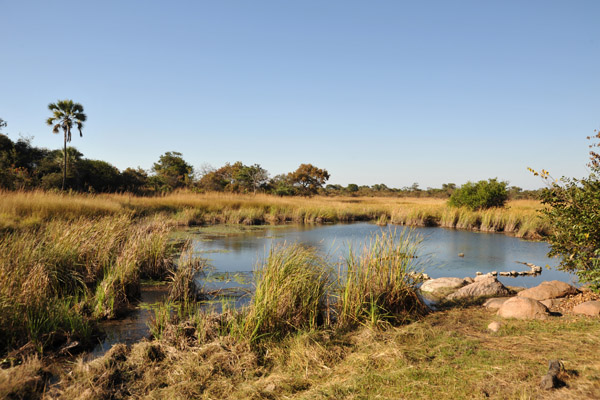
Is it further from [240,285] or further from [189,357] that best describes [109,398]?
[240,285]

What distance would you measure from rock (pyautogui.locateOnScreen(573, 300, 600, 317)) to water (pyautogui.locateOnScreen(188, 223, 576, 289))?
1.82m

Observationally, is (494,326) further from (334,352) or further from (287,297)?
(287,297)

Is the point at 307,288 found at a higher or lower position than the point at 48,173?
lower

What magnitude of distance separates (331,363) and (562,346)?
2.51 m

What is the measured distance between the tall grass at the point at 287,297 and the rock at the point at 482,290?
296 centimetres

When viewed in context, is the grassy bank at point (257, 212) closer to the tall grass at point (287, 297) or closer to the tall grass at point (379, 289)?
the tall grass at point (287, 297)

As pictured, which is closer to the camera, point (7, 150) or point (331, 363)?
point (331, 363)

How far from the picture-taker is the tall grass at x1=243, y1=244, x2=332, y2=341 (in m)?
4.57

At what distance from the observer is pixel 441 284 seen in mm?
7711

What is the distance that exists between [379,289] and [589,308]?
289 centimetres

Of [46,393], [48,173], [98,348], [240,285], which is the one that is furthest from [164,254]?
[48,173]

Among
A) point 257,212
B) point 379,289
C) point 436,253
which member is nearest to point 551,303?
point 379,289

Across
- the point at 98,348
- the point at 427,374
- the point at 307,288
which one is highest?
the point at 307,288

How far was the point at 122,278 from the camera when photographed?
21.2ft
